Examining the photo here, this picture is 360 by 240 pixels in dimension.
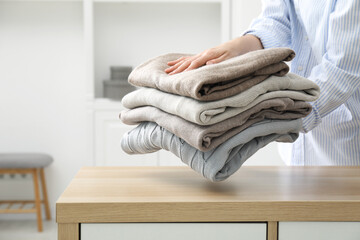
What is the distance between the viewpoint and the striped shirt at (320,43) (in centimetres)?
81

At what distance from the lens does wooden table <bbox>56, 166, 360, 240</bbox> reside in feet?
1.85

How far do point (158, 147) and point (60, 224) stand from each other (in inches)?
8.4

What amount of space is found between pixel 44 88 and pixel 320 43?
2.39 meters

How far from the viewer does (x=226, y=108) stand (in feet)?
1.98

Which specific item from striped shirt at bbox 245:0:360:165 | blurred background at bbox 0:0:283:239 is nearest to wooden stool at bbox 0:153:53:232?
blurred background at bbox 0:0:283:239

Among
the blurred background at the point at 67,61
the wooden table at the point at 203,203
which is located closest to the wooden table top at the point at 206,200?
the wooden table at the point at 203,203

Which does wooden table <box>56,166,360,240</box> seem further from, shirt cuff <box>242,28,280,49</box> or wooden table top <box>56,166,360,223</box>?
shirt cuff <box>242,28,280,49</box>

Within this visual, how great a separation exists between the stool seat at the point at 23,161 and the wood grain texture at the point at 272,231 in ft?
7.95

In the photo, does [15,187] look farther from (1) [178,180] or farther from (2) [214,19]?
(1) [178,180]

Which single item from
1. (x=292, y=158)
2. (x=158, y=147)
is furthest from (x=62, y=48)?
(x=158, y=147)

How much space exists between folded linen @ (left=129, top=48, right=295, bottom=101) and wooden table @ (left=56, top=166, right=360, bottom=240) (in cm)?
13

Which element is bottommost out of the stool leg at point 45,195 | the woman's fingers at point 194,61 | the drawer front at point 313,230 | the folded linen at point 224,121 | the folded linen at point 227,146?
the stool leg at point 45,195

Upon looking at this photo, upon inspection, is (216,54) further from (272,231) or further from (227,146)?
(272,231)

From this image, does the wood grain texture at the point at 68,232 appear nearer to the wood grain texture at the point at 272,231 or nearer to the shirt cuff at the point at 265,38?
the wood grain texture at the point at 272,231
